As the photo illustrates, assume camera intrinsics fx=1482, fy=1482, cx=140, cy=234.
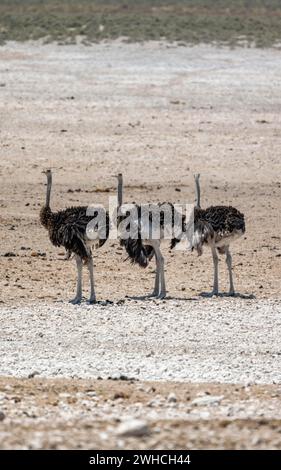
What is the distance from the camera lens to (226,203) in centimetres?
1877

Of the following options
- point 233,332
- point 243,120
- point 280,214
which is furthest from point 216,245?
point 243,120

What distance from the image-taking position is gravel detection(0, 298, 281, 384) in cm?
1038

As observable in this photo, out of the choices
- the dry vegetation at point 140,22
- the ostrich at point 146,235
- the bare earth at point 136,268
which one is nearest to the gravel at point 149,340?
the bare earth at point 136,268

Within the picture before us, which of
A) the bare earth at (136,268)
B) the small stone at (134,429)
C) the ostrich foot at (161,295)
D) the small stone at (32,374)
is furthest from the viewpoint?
the ostrich foot at (161,295)

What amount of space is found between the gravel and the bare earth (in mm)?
19

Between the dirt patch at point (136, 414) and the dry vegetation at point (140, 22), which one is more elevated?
the dry vegetation at point (140, 22)

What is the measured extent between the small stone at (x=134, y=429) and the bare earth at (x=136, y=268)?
53 mm

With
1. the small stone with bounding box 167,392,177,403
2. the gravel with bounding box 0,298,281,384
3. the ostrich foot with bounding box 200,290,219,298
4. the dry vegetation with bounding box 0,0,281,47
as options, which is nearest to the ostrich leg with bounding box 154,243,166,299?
the gravel with bounding box 0,298,281,384

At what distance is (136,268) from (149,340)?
334 cm

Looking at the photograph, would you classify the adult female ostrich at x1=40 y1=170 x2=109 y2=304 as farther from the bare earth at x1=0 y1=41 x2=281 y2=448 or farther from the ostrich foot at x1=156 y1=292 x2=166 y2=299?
the ostrich foot at x1=156 y1=292 x2=166 y2=299

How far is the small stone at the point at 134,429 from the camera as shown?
760 cm

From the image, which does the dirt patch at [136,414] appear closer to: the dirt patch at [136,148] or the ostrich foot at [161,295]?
the ostrich foot at [161,295]
